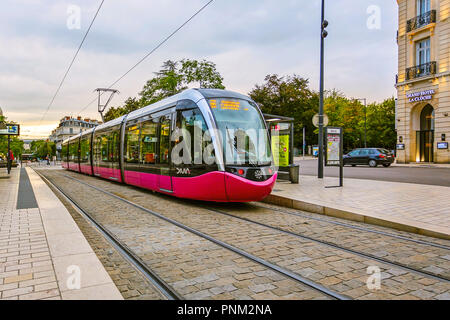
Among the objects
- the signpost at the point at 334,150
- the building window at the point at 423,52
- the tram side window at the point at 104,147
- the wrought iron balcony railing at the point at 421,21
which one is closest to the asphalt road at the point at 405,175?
the signpost at the point at 334,150

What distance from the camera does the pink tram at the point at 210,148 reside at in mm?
7395

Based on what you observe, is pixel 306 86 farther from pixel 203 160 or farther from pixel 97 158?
pixel 203 160

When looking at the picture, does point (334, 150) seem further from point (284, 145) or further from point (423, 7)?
point (423, 7)

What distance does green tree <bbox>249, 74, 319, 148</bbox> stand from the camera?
190 ft

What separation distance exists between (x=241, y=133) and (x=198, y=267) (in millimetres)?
4241

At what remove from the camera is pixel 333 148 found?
11.5 m

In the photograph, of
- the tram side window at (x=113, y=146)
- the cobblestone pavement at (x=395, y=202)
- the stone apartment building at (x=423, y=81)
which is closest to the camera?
the cobblestone pavement at (x=395, y=202)

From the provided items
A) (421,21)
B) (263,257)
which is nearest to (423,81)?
(421,21)

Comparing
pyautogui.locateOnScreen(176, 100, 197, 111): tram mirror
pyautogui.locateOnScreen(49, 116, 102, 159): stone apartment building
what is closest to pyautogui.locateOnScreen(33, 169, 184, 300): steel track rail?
pyautogui.locateOnScreen(176, 100, 197, 111): tram mirror

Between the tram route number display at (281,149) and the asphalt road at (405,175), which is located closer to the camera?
the tram route number display at (281,149)

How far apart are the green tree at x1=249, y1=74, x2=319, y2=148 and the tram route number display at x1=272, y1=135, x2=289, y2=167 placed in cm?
4493

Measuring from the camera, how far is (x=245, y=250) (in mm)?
4598

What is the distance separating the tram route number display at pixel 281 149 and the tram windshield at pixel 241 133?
16.3 feet

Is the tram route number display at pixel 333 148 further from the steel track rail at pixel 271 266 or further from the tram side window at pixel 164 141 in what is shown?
the steel track rail at pixel 271 266
